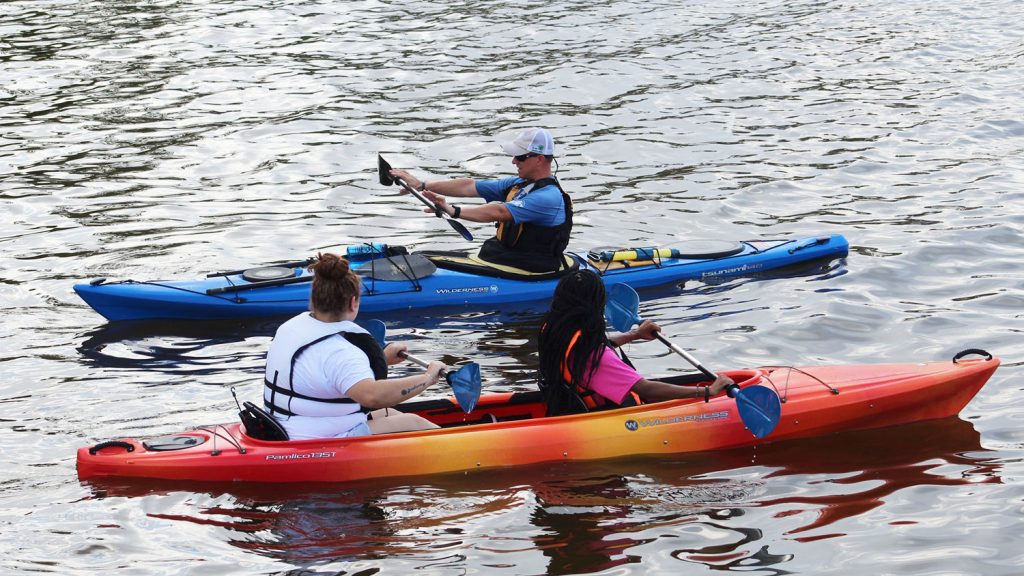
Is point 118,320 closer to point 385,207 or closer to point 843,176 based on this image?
point 385,207

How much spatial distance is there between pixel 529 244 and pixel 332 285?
12.7ft

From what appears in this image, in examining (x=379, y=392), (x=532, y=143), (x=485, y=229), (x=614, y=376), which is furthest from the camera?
(x=485, y=229)

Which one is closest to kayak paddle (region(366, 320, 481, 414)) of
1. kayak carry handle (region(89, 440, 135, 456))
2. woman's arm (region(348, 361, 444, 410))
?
woman's arm (region(348, 361, 444, 410))

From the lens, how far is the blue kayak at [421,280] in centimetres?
900

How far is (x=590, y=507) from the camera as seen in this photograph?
615 cm

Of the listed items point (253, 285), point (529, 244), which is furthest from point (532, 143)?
point (253, 285)

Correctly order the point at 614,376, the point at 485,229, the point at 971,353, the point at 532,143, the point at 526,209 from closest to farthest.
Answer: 1. the point at 614,376
2. the point at 971,353
3. the point at 532,143
4. the point at 526,209
5. the point at 485,229

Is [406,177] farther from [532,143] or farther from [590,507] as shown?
[590,507]

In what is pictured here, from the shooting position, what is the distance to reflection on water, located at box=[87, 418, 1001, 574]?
5.67 meters

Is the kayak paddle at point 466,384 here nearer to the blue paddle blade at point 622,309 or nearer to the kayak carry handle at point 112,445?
the blue paddle blade at point 622,309

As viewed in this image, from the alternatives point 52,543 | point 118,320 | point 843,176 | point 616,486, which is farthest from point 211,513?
point 843,176

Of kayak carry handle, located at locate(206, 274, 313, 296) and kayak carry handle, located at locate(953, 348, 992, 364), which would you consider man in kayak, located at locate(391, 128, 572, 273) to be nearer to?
A: kayak carry handle, located at locate(206, 274, 313, 296)

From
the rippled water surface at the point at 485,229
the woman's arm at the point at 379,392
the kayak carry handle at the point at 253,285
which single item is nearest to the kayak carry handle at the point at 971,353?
the rippled water surface at the point at 485,229

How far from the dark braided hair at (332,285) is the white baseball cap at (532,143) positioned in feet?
11.0
